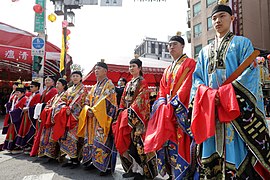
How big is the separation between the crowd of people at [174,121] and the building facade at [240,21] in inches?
734

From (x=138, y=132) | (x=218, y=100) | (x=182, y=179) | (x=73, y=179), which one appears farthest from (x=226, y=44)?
(x=73, y=179)

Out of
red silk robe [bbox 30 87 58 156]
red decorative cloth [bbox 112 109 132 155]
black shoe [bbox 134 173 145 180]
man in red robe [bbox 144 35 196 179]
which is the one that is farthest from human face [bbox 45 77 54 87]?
man in red robe [bbox 144 35 196 179]

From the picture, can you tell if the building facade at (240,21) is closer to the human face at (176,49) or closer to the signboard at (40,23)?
the signboard at (40,23)

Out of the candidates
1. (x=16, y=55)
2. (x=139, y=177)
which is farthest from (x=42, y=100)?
(x=16, y=55)

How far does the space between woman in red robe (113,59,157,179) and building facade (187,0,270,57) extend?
18.6 meters

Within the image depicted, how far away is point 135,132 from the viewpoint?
326 cm

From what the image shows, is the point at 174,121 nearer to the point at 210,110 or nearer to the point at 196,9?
the point at 210,110

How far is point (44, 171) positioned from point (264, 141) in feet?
11.1

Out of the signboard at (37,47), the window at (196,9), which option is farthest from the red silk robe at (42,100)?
the window at (196,9)

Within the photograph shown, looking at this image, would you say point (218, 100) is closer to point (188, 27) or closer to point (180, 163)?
point (180, 163)

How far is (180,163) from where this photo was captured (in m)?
2.43

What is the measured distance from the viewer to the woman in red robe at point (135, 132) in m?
3.21

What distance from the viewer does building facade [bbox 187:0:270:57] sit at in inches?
833

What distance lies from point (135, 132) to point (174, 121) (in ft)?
2.73
